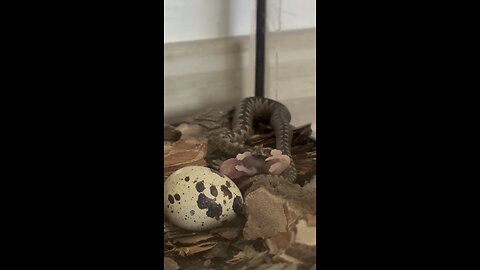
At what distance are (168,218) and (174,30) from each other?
0.81ft

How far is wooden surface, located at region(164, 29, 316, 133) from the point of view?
52.7 inches

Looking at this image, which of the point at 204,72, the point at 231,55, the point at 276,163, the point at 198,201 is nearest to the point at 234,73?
the point at 231,55

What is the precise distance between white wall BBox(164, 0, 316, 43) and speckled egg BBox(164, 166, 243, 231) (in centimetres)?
19

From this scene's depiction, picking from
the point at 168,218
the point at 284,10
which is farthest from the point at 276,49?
the point at 168,218

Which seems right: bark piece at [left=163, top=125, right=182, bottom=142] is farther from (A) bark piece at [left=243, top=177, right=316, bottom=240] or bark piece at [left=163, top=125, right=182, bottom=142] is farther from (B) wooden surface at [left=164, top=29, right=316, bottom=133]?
(A) bark piece at [left=243, top=177, right=316, bottom=240]

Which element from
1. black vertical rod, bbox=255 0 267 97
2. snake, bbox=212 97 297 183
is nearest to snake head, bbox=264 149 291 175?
snake, bbox=212 97 297 183

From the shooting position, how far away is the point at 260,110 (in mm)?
1588

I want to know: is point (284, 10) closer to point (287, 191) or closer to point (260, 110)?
point (260, 110)

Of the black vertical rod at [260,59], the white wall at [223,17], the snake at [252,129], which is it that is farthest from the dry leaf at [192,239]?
the black vertical rod at [260,59]

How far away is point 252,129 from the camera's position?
1.50 metres

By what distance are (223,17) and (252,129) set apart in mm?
184

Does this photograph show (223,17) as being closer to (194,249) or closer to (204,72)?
(204,72)
